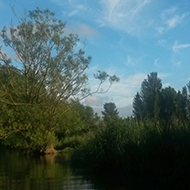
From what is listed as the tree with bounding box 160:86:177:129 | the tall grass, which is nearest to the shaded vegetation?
the tall grass

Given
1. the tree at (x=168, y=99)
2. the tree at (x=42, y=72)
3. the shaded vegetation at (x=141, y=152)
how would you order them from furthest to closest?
1. the tree at (x=168, y=99)
2. the tree at (x=42, y=72)
3. the shaded vegetation at (x=141, y=152)

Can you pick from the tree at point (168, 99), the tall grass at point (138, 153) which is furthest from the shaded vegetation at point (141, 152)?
the tree at point (168, 99)

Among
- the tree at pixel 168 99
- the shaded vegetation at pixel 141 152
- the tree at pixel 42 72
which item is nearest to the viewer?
the shaded vegetation at pixel 141 152

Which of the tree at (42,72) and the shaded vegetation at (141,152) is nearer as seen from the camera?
the shaded vegetation at (141,152)

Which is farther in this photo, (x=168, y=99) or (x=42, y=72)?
(x=168, y=99)

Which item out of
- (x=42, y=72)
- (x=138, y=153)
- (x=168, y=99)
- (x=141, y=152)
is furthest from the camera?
(x=168, y=99)

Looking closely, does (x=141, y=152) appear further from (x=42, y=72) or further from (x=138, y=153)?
(x=42, y=72)

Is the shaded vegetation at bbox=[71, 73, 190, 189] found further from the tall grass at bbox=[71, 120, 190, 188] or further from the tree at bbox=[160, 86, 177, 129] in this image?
the tree at bbox=[160, 86, 177, 129]

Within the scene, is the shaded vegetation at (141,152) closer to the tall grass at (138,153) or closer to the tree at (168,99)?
the tall grass at (138,153)

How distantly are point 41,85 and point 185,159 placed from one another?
83.9 feet

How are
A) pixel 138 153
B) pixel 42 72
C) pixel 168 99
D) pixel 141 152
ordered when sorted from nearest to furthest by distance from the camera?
pixel 141 152 → pixel 138 153 → pixel 42 72 → pixel 168 99

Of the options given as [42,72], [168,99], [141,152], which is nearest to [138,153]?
[141,152]

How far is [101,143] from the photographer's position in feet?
67.4

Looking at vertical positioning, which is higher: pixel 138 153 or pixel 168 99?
pixel 168 99
